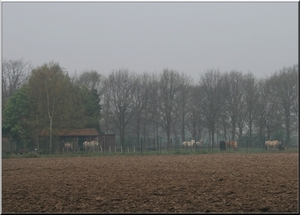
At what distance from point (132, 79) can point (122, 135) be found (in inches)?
271

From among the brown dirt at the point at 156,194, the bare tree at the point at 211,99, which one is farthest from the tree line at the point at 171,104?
the brown dirt at the point at 156,194

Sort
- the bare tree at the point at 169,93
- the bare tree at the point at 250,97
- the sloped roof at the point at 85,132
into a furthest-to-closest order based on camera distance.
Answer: the bare tree at the point at 169,93, the bare tree at the point at 250,97, the sloped roof at the point at 85,132

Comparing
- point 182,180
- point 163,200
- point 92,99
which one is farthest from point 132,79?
point 163,200

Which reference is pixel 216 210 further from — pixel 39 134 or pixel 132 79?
pixel 132 79

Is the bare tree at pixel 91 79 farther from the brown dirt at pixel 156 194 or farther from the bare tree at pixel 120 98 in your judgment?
the brown dirt at pixel 156 194

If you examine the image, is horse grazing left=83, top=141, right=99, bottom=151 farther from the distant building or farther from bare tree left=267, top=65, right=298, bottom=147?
bare tree left=267, top=65, right=298, bottom=147

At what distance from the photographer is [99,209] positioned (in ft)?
28.3

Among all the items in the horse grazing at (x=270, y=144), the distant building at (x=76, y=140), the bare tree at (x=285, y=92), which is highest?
the bare tree at (x=285, y=92)

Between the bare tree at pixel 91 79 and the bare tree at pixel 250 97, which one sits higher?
the bare tree at pixel 91 79

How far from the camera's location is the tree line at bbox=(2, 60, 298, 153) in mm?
45438

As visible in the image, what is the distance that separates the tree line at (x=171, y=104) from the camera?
4544 centimetres

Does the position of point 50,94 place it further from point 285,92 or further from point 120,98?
point 285,92

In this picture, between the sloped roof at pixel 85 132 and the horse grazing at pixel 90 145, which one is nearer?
the horse grazing at pixel 90 145

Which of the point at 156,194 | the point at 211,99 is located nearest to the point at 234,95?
the point at 211,99
